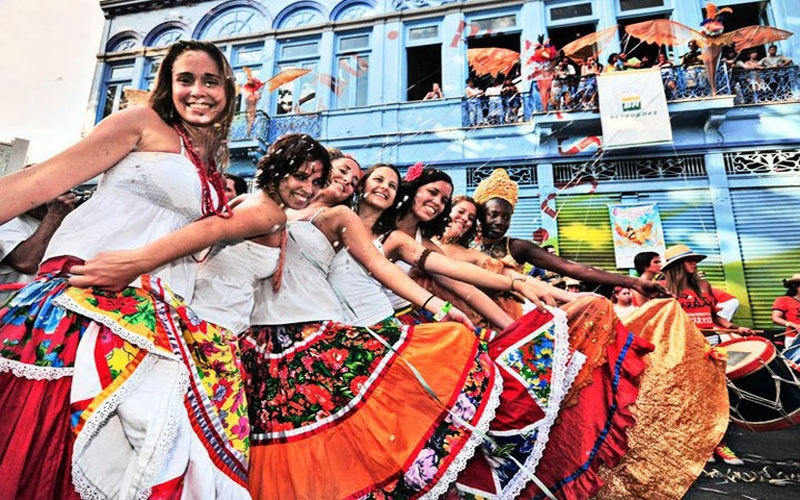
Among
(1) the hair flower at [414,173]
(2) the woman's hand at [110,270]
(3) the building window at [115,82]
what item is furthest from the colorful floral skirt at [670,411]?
(3) the building window at [115,82]

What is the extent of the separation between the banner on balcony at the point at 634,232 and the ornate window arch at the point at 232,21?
9076mm

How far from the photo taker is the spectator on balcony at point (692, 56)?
869cm

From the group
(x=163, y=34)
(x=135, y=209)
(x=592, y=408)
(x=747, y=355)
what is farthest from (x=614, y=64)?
(x=163, y=34)

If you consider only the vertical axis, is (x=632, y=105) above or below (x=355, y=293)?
above

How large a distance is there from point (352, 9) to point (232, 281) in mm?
10810

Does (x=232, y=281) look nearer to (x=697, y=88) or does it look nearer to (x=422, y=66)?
(x=422, y=66)

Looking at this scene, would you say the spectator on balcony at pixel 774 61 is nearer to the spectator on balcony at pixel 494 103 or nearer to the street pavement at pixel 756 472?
the spectator on balcony at pixel 494 103

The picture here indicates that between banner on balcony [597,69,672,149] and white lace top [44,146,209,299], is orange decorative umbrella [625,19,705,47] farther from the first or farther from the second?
white lace top [44,146,209,299]

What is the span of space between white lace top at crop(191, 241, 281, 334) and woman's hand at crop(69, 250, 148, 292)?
1.34 feet

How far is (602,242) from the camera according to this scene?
8797 millimetres

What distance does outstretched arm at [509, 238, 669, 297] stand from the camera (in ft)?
9.25

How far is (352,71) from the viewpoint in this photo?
1026cm

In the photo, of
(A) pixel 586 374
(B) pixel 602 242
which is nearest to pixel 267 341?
(A) pixel 586 374

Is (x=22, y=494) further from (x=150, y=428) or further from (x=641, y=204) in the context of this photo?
(x=641, y=204)
